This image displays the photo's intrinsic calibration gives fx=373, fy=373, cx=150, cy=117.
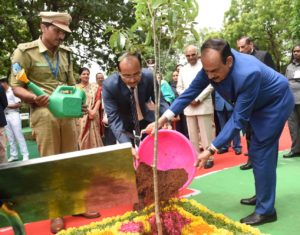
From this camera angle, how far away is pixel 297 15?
15180 mm

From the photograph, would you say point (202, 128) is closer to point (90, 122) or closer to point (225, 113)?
point (225, 113)

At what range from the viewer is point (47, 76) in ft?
11.1

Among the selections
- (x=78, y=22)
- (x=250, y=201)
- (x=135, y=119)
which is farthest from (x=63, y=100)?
(x=78, y=22)

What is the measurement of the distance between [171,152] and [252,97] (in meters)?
0.92

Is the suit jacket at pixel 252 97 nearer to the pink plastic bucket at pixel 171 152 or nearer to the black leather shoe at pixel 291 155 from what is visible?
the pink plastic bucket at pixel 171 152

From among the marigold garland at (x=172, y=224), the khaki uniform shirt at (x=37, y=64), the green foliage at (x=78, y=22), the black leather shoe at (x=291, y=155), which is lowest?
the black leather shoe at (x=291, y=155)

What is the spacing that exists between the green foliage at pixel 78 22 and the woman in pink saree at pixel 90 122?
5.14m

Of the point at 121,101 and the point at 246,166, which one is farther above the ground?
the point at 121,101

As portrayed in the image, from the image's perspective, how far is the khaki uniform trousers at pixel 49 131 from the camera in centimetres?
333

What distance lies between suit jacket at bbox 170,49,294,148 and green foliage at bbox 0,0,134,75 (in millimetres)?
8763

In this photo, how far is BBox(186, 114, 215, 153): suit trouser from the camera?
18.9 feet

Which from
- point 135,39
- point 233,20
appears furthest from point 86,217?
point 233,20

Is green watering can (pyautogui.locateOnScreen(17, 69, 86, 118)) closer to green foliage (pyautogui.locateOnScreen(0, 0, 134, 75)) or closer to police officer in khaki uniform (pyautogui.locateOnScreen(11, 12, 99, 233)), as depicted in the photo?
police officer in khaki uniform (pyautogui.locateOnScreen(11, 12, 99, 233))

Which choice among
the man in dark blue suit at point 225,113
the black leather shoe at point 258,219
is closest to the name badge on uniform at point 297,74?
the man in dark blue suit at point 225,113
